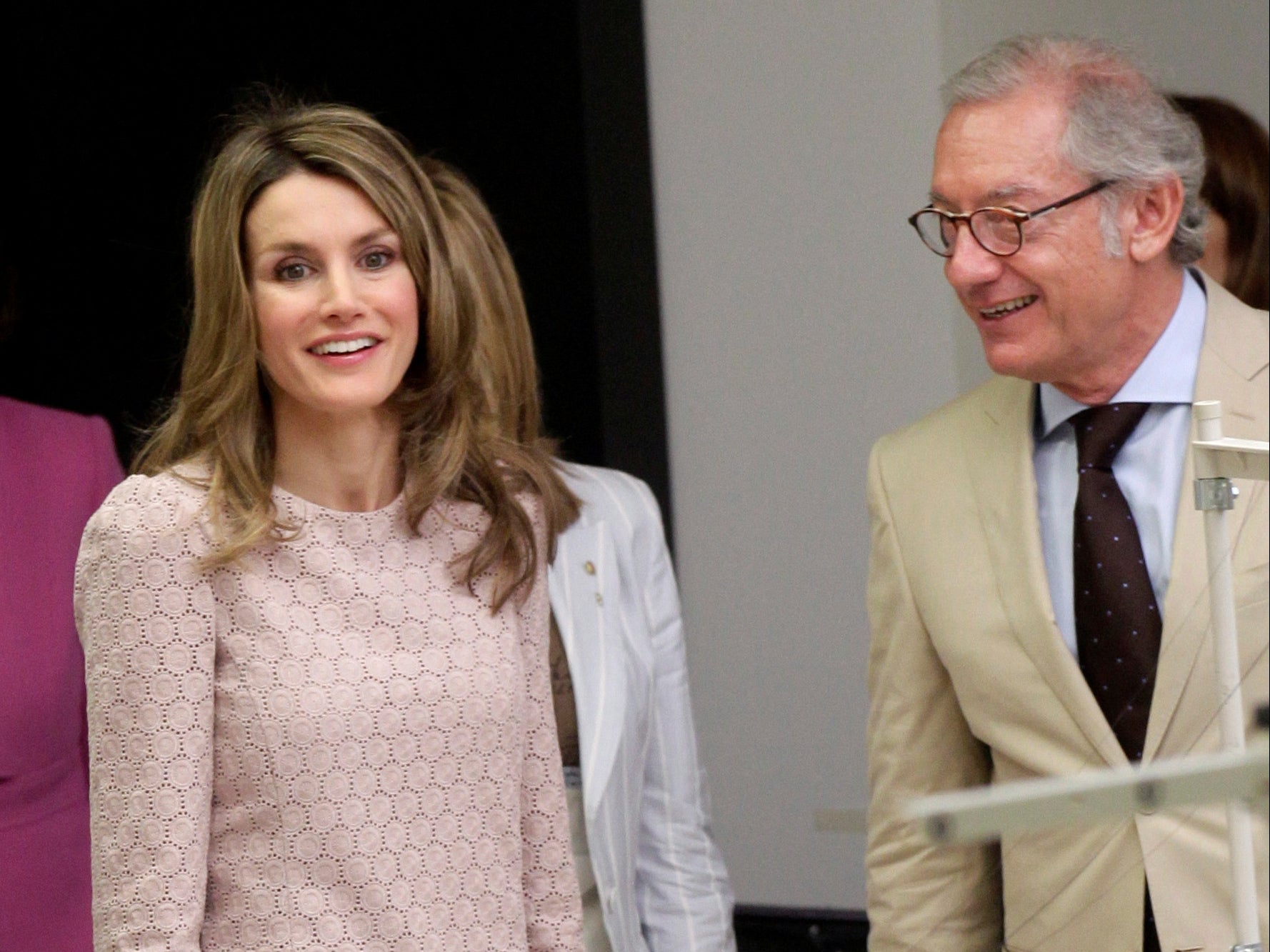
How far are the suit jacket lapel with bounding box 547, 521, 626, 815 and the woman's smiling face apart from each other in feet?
1.45

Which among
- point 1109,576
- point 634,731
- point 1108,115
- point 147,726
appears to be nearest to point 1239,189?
point 1108,115

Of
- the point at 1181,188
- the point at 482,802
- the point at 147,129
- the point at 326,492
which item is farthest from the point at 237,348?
the point at 147,129

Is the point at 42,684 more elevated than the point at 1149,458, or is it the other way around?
the point at 1149,458

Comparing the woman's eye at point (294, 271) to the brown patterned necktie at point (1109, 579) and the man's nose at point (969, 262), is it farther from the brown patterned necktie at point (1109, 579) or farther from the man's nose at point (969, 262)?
the brown patterned necktie at point (1109, 579)

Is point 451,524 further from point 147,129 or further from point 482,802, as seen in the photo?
point 147,129

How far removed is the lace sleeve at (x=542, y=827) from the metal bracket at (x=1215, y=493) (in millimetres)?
923

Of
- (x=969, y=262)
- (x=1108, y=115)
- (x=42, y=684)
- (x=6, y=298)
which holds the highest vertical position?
(x=6, y=298)

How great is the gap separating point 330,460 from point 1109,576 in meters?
0.84

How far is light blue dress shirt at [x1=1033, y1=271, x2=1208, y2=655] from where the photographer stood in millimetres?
1824

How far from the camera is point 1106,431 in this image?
6.30 ft

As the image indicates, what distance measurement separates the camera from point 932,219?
2916mm

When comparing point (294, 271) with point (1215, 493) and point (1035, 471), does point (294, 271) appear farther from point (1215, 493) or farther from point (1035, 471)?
point (1215, 493)

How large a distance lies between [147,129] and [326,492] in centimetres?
196

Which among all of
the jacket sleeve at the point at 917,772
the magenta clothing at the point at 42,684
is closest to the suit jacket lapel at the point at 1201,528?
the jacket sleeve at the point at 917,772
